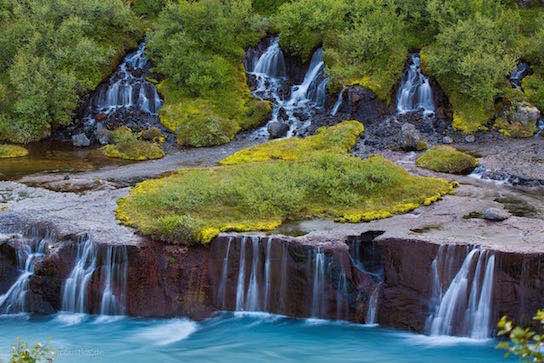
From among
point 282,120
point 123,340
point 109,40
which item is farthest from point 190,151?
point 123,340

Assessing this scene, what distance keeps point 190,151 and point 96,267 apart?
14881 mm

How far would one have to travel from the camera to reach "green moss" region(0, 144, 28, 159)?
119 ft

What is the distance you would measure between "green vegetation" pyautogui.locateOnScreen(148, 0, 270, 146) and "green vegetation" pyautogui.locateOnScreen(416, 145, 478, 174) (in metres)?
11.8

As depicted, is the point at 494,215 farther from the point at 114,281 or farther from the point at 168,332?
the point at 114,281

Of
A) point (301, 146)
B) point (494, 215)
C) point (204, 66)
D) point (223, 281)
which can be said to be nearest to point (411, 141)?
point (301, 146)

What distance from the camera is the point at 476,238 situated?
21.3 metres

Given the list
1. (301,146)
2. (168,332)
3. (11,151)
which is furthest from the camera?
(11,151)

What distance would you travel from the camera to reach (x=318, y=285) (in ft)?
70.6

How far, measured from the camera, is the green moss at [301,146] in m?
32.8

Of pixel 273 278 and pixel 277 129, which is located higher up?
pixel 277 129

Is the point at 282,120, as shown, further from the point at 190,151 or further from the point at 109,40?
the point at 109,40

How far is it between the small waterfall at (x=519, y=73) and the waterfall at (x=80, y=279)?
27.5m

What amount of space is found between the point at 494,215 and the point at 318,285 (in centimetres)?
659


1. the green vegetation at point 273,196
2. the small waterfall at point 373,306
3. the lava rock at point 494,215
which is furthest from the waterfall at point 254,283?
the lava rock at point 494,215
